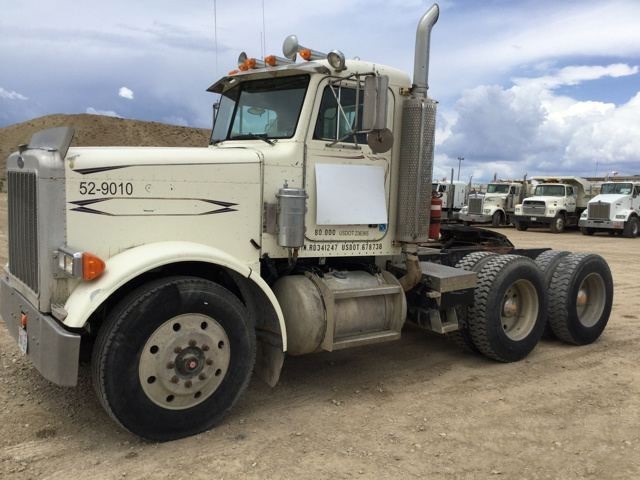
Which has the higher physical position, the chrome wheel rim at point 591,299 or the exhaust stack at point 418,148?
the exhaust stack at point 418,148

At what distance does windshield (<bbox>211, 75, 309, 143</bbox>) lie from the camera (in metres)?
4.69

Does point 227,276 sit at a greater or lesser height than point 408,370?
greater

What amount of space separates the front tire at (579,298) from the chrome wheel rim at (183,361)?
415cm

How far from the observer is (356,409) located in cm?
456

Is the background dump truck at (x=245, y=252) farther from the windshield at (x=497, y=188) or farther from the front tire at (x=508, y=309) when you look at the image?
the windshield at (x=497, y=188)

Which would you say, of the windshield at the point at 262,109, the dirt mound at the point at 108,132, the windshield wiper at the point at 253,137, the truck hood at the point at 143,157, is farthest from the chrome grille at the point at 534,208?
the dirt mound at the point at 108,132

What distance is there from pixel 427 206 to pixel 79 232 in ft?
9.55

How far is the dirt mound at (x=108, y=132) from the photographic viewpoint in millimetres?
75875

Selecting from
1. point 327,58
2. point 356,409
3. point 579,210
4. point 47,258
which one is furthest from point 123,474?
point 579,210

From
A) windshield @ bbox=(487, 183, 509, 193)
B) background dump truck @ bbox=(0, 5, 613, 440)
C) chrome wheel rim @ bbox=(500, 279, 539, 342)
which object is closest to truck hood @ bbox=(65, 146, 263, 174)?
background dump truck @ bbox=(0, 5, 613, 440)

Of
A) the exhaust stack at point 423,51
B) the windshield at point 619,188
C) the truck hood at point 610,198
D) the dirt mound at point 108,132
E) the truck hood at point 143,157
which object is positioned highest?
the dirt mound at point 108,132

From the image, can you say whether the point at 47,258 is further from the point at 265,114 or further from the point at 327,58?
the point at 327,58

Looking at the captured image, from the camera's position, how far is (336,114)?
4750 millimetres

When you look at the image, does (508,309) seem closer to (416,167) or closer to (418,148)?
(416,167)
